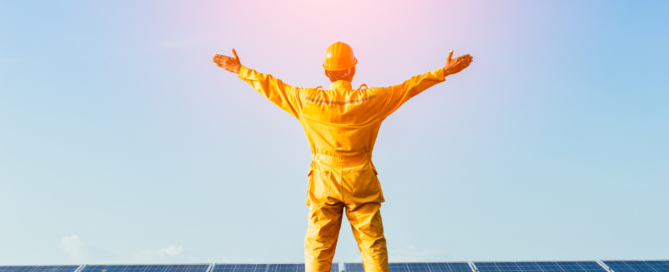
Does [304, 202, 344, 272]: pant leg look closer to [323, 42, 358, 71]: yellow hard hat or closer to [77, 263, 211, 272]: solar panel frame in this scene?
[323, 42, 358, 71]: yellow hard hat

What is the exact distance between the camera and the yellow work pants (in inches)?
238

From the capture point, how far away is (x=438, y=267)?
13328 mm

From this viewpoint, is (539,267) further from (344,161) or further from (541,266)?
(344,161)

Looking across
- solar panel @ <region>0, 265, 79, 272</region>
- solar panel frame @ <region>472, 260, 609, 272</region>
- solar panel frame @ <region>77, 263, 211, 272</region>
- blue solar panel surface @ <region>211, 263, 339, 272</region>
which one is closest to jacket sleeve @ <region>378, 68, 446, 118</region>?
blue solar panel surface @ <region>211, 263, 339, 272</region>

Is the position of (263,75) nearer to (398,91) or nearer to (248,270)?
(398,91)

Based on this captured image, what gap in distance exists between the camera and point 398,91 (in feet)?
20.9

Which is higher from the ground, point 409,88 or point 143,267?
point 409,88

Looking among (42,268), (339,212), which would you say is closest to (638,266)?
(339,212)

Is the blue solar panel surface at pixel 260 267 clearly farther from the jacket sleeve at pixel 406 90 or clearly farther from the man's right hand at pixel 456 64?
the man's right hand at pixel 456 64

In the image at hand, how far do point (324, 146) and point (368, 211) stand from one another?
3.08 ft

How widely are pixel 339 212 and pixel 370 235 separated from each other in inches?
18.9

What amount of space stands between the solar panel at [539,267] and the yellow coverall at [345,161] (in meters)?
8.13

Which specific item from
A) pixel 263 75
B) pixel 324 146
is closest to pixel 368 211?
pixel 324 146

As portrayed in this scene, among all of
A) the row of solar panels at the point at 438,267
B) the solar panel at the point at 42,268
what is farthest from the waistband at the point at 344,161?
the solar panel at the point at 42,268
